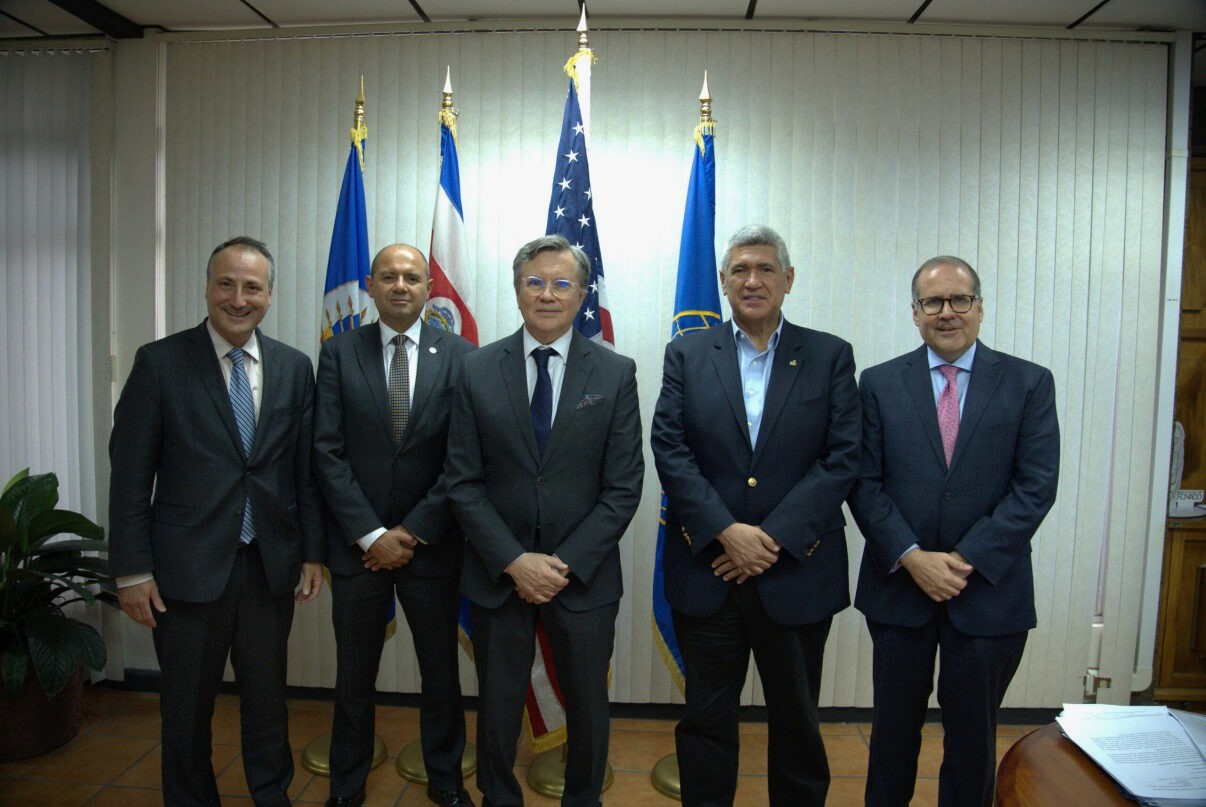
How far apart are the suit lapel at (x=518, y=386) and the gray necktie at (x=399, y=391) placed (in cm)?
39

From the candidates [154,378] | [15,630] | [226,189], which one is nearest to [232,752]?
[15,630]

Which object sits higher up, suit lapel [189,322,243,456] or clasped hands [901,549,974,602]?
suit lapel [189,322,243,456]

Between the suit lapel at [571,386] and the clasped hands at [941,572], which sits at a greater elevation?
the suit lapel at [571,386]

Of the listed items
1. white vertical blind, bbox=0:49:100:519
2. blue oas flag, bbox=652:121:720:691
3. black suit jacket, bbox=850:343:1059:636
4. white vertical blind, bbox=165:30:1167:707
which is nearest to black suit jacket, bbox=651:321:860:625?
black suit jacket, bbox=850:343:1059:636

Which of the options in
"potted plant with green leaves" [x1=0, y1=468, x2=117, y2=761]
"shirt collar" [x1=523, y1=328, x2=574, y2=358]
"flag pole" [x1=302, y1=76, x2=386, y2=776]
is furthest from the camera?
"flag pole" [x1=302, y1=76, x2=386, y2=776]

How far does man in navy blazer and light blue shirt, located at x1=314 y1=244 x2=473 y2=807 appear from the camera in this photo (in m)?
2.23

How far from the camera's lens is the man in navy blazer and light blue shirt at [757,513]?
202 centimetres

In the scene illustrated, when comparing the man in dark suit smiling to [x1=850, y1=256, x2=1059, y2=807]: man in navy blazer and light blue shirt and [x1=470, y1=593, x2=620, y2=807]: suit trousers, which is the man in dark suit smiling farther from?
[x1=850, y1=256, x2=1059, y2=807]: man in navy blazer and light blue shirt

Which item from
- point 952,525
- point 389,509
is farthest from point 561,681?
point 952,525

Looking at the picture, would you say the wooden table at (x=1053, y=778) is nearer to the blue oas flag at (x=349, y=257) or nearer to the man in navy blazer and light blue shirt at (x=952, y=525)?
the man in navy blazer and light blue shirt at (x=952, y=525)

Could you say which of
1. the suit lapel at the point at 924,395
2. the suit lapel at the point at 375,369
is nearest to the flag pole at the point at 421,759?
the suit lapel at the point at 375,369

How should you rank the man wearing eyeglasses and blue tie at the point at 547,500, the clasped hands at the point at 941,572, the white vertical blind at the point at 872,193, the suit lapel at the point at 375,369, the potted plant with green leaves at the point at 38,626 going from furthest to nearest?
the white vertical blind at the point at 872,193 → the potted plant with green leaves at the point at 38,626 → the suit lapel at the point at 375,369 → the man wearing eyeglasses and blue tie at the point at 547,500 → the clasped hands at the point at 941,572

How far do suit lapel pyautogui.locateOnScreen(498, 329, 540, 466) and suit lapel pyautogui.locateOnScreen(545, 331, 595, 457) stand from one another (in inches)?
0.9

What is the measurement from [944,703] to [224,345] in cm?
240
